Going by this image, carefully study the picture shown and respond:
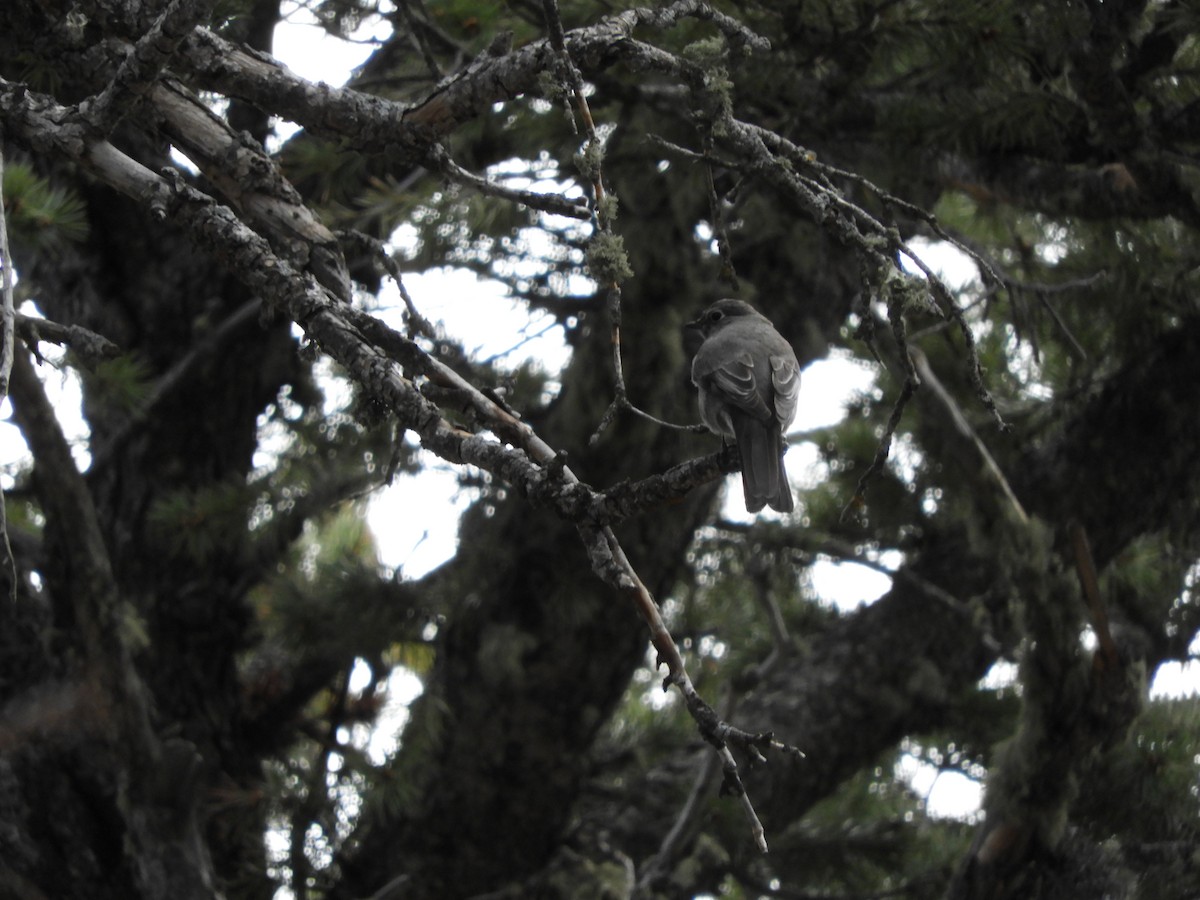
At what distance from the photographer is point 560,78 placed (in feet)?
6.10

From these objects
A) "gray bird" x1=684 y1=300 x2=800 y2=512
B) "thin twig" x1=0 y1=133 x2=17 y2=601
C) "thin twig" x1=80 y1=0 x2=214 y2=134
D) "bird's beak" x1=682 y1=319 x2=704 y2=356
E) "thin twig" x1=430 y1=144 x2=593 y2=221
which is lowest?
"thin twig" x1=0 y1=133 x2=17 y2=601

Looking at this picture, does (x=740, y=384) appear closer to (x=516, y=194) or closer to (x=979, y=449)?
(x=979, y=449)

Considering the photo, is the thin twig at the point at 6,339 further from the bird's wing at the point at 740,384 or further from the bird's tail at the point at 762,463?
the bird's wing at the point at 740,384

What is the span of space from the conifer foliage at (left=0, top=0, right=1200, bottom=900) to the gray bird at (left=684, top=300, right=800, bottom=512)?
9.7 inches

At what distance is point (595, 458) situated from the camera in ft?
13.0

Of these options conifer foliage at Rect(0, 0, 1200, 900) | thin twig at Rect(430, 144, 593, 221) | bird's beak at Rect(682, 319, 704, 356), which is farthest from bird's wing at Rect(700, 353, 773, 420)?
thin twig at Rect(430, 144, 593, 221)

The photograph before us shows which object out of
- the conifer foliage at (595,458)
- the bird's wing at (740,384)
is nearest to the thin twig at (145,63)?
the conifer foliage at (595,458)

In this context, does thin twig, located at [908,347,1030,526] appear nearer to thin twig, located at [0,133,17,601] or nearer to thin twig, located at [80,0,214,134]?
thin twig, located at [80,0,214,134]

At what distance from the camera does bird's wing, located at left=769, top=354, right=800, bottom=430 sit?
302 cm

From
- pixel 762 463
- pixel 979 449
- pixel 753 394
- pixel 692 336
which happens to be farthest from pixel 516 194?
pixel 692 336

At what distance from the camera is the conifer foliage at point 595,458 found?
214cm

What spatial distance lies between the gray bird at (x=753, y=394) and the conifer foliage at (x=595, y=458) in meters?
0.25

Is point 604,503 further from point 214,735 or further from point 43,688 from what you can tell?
point 214,735

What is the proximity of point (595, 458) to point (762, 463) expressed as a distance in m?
1.37
